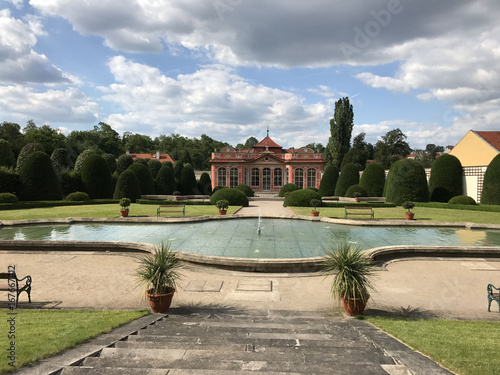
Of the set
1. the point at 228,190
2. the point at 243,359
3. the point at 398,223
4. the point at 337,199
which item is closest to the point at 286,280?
the point at 243,359

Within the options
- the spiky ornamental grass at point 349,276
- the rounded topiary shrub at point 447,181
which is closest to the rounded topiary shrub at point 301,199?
the rounded topiary shrub at point 447,181

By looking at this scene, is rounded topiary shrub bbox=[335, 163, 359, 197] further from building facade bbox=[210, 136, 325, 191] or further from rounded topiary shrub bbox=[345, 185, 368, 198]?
building facade bbox=[210, 136, 325, 191]

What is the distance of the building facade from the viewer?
45344 millimetres

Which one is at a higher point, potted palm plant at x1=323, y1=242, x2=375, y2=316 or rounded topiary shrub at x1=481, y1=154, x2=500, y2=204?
rounded topiary shrub at x1=481, y1=154, x2=500, y2=204

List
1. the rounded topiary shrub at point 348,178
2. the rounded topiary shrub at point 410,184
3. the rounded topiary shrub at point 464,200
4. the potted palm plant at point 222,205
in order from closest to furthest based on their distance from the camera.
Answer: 1. the potted palm plant at point 222,205
2. the rounded topiary shrub at point 464,200
3. the rounded topiary shrub at point 410,184
4. the rounded topiary shrub at point 348,178

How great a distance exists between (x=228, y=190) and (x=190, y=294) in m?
19.3

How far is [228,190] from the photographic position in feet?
86.5

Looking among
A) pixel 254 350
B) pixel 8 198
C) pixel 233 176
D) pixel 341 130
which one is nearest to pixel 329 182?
pixel 233 176

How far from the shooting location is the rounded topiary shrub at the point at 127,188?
28234 mm

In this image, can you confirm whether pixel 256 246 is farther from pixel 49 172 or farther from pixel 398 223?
pixel 49 172

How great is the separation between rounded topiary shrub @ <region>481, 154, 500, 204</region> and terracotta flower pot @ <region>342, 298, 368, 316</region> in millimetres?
24860

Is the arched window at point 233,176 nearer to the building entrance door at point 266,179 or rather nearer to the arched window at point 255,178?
the arched window at point 255,178

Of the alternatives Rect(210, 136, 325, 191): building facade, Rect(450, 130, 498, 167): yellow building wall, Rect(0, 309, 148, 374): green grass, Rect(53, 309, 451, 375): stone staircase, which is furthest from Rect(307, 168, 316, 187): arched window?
Rect(0, 309, 148, 374): green grass

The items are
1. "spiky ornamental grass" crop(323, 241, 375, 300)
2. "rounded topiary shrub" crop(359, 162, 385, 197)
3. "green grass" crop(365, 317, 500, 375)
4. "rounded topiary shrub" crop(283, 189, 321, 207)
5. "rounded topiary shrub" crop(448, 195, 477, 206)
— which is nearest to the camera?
"green grass" crop(365, 317, 500, 375)
